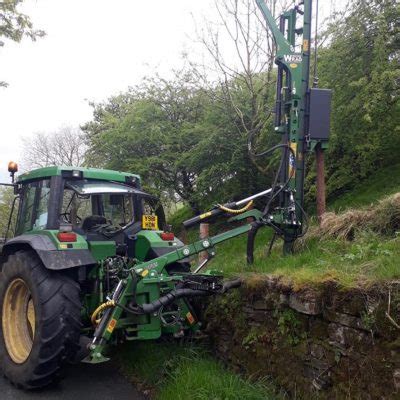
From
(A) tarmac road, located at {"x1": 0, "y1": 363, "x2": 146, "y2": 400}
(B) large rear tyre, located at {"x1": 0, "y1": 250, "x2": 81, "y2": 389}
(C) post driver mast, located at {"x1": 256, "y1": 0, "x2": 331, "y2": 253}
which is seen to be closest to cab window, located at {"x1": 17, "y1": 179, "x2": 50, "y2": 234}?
(B) large rear tyre, located at {"x1": 0, "y1": 250, "x2": 81, "y2": 389}

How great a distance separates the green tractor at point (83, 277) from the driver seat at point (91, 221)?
0.01 metres

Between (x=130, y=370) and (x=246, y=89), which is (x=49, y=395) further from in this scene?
(x=246, y=89)

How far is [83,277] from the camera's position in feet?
17.0

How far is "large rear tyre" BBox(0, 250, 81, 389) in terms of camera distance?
14.8ft

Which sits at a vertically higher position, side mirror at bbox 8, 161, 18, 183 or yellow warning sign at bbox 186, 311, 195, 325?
side mirror at bbox 8, 161, 18, 183

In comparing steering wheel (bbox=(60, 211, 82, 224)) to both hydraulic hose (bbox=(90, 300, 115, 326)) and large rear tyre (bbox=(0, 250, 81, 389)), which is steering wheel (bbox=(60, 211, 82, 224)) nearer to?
large rear tyre (bbox=(0, 250, 81, 389))

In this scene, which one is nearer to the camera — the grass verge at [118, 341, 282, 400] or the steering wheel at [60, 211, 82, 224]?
the grass verge at [118, 341, 282, 400]

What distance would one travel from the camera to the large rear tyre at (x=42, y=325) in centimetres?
450

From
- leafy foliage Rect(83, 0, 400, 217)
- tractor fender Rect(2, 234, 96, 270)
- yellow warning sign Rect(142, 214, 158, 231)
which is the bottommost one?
tractor fender Rect(2, 234, 96, 270)

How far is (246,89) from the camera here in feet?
41.2

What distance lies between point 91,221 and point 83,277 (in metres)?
0.84

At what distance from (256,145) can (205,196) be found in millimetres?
2373

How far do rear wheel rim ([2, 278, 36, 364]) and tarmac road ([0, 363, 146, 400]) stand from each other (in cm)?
43

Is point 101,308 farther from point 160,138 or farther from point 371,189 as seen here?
point 160,138
